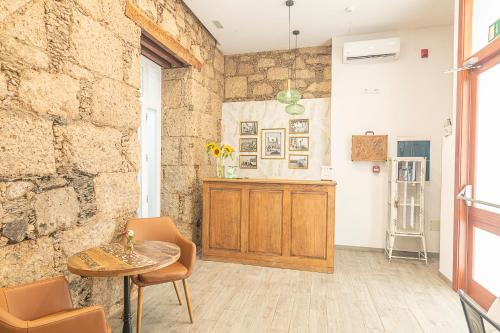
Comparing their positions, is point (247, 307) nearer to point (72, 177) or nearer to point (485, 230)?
point (72, 177)

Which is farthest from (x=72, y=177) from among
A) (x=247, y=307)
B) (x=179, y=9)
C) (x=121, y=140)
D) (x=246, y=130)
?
(x=246, y=130)

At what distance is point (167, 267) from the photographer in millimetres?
2336

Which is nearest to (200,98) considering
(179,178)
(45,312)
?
(179,178)

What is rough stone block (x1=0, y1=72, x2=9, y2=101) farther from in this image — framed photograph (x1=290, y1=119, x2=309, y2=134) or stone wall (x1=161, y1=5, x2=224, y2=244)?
framed photograph (x1=290, y1=119, x2=309, y2=134)

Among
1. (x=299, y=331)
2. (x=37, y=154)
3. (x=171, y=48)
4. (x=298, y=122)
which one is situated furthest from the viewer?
(x=298, y=122)

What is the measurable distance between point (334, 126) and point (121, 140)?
3246 millimetres

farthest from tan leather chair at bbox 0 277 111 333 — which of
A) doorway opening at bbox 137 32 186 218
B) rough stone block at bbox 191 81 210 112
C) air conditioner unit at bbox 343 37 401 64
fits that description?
air conditioner unit at bbox 343 37 401 64

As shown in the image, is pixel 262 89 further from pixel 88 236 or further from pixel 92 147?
pixel 88 236

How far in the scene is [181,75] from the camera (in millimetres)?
3871

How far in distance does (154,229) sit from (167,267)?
1.42 ft

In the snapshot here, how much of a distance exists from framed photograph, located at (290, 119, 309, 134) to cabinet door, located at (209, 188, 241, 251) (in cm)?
179

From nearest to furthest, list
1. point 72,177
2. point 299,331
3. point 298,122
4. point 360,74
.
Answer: point 72,177
point 299,331
point 360,74
point 298,122

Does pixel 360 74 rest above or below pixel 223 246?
above

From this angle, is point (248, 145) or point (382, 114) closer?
point (382, 114)
